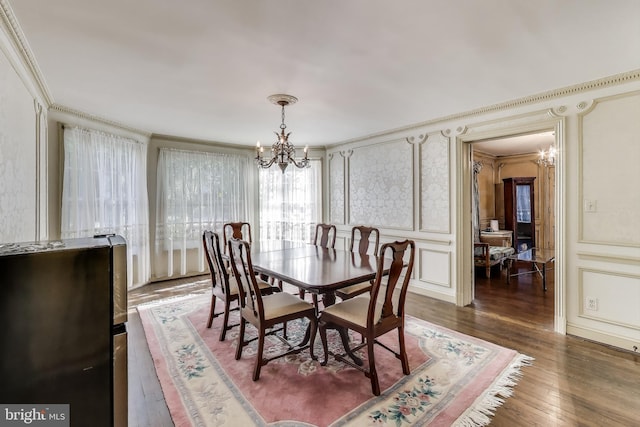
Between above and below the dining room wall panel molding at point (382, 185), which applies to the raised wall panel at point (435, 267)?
below

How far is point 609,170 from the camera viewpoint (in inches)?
104

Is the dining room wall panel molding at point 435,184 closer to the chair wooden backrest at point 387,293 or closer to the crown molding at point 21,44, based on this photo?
the chair wooden backrest at point 387,293

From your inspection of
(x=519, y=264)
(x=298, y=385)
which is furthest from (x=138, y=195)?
(x=519, y=264)

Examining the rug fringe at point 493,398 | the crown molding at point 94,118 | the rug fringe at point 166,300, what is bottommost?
the rug fringe at point 493,398

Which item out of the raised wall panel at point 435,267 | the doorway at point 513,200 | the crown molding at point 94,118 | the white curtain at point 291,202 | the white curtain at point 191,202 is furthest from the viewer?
the white curtain at point 291,202

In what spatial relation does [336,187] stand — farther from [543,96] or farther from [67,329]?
[67,329]

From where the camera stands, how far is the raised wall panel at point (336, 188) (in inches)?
211

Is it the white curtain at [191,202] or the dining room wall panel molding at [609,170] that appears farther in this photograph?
the white curtain at [191,202]

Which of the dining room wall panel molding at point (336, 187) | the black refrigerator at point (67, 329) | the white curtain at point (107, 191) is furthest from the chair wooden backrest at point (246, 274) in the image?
the dining room wall panel molding at point (336, 187)

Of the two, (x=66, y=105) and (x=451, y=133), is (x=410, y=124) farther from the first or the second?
(x=66, y=105)

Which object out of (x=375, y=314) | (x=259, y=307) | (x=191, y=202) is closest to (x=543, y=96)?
(x=375, y=314)

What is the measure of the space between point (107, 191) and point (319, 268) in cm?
325

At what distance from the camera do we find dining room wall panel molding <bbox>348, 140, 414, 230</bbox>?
4309 millimetres

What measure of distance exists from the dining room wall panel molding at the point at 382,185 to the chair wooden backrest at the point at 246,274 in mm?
2715
